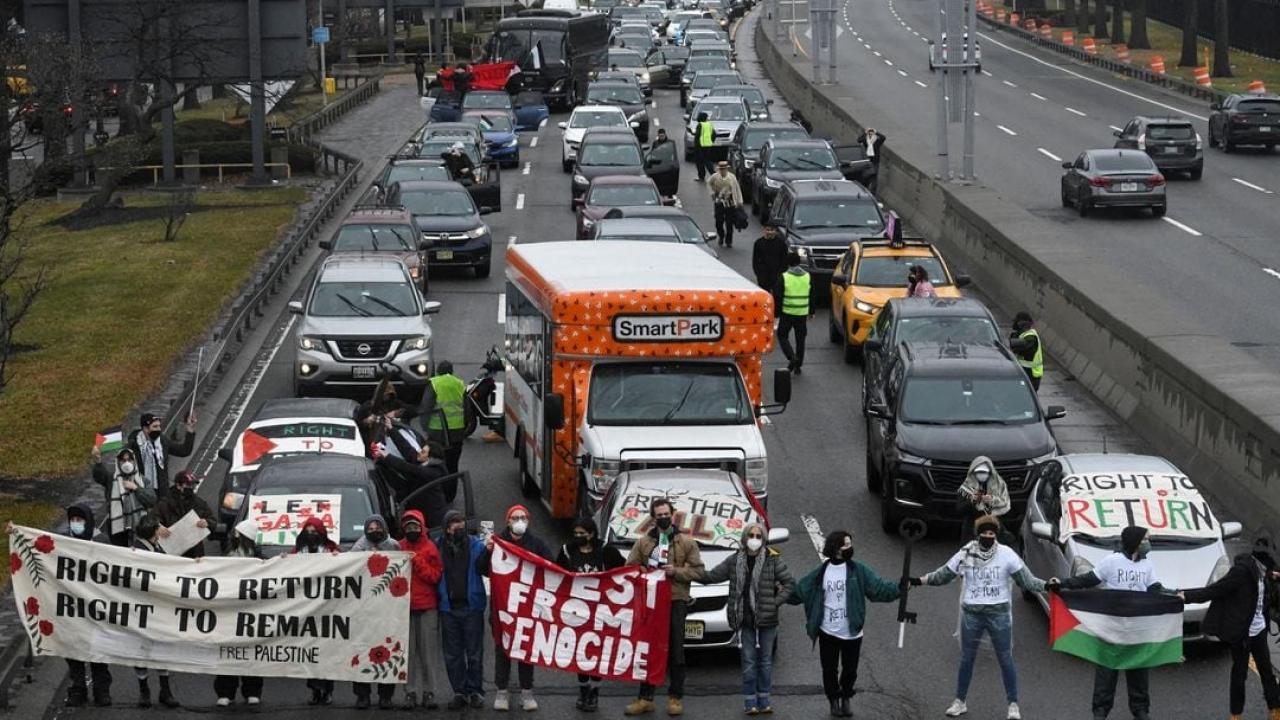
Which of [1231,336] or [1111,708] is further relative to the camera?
[1231,336]

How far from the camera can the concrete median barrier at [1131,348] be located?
20797 millimetres

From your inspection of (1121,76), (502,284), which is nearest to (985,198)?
(502,284)

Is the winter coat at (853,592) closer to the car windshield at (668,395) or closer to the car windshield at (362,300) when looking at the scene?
the car windshield at (668,395)

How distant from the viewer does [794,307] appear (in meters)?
28.4

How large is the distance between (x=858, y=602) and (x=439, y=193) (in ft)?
78.0

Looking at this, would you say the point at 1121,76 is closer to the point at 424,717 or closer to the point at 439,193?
the point at 439,193

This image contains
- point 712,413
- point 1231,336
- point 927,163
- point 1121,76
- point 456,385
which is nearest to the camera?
point 712,413

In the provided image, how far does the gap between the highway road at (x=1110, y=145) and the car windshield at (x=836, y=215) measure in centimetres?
363

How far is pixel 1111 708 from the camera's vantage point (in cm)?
1527

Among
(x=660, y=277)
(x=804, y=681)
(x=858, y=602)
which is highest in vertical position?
(x=660, y=277)

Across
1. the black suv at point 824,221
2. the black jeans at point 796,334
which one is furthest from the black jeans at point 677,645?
the black suv at point 824,221

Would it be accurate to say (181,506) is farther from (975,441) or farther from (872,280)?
(872,280)

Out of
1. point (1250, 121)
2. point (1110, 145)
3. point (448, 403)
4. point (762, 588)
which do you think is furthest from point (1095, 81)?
point (762, 588)

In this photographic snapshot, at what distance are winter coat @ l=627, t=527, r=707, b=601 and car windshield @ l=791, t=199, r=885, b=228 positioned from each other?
1916 cm
